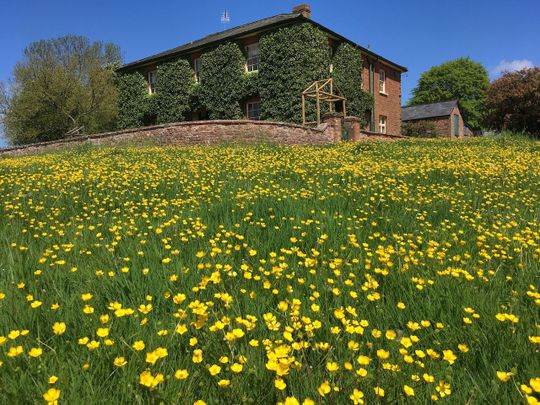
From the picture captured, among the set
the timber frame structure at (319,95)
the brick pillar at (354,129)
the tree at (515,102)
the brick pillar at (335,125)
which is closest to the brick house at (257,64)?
the timber frame structure at (319,95)

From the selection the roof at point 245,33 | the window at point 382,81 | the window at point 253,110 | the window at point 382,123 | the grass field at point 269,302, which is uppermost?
the roof at point 245,33

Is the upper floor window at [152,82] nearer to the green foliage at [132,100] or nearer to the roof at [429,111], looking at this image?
the green foliage at [132,100]

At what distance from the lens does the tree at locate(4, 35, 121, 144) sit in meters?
31.9

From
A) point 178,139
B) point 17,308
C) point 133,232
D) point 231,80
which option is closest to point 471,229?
point 133,232

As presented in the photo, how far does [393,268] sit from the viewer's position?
2889 mm

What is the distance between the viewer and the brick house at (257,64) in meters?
22.7

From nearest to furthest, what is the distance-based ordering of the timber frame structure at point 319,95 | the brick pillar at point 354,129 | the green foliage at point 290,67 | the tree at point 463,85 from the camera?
the brick pillar at point 354,129 → the timber frame structure at point 319,95 → the green foliage at point 290,67 → the tree at point 463,85

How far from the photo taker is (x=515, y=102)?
27219 mm

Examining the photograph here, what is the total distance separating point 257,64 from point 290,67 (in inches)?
115

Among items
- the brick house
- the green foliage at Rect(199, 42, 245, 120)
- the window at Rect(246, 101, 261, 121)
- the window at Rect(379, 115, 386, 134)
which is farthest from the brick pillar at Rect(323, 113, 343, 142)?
the window at Rect(379, 115, 386, 134)

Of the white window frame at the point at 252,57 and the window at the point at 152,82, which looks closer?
the white window frame at the point at 252,57

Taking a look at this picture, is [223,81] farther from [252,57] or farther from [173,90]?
[173,90]

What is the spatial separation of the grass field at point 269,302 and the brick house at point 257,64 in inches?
775

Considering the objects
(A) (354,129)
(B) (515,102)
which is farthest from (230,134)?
(B) (515,102)
